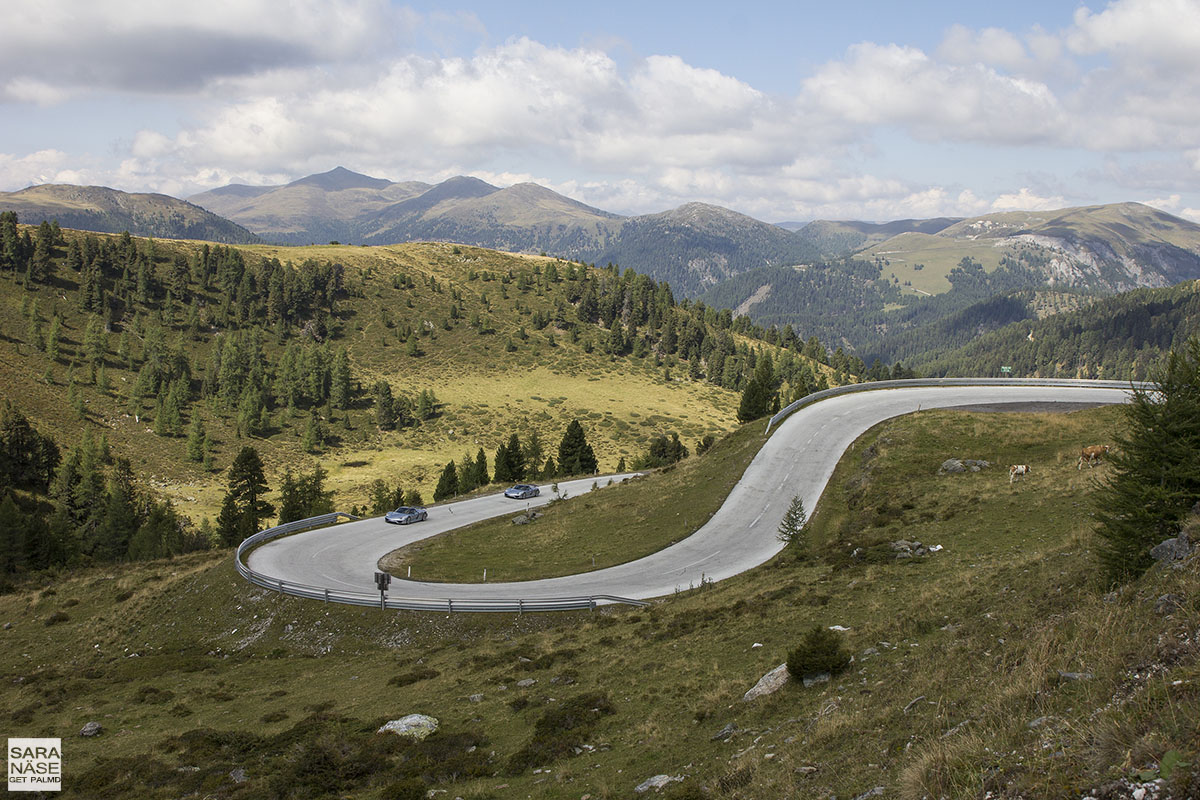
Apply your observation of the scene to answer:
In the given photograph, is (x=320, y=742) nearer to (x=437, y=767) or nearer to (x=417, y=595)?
(x=437, y=767)

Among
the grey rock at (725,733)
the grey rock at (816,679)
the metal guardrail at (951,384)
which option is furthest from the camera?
the metal guardrail at (951,384)

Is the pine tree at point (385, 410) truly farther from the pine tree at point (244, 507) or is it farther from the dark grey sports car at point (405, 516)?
the dark grey sports car at point (405, 516)

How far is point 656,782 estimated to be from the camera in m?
11.2

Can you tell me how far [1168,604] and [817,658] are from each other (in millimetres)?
6443

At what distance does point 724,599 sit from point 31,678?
31320 mm

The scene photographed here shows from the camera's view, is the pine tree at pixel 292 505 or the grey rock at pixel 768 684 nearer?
the grey rock at pixel 768 684

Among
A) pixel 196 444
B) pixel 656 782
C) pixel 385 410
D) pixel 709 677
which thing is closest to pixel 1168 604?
pixel 656 782

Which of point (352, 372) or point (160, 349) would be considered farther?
point (352, 372)

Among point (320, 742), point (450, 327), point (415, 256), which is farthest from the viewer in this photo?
point (415, 256)

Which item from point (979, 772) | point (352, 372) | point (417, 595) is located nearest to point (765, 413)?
point (417, 595)

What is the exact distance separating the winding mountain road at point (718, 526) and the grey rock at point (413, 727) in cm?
1390

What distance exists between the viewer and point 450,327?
497ft

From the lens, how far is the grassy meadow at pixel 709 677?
805 centimetres

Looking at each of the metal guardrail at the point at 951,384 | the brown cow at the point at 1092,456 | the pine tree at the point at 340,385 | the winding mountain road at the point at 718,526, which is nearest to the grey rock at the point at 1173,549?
the winding mountain road at the point at 718,526
